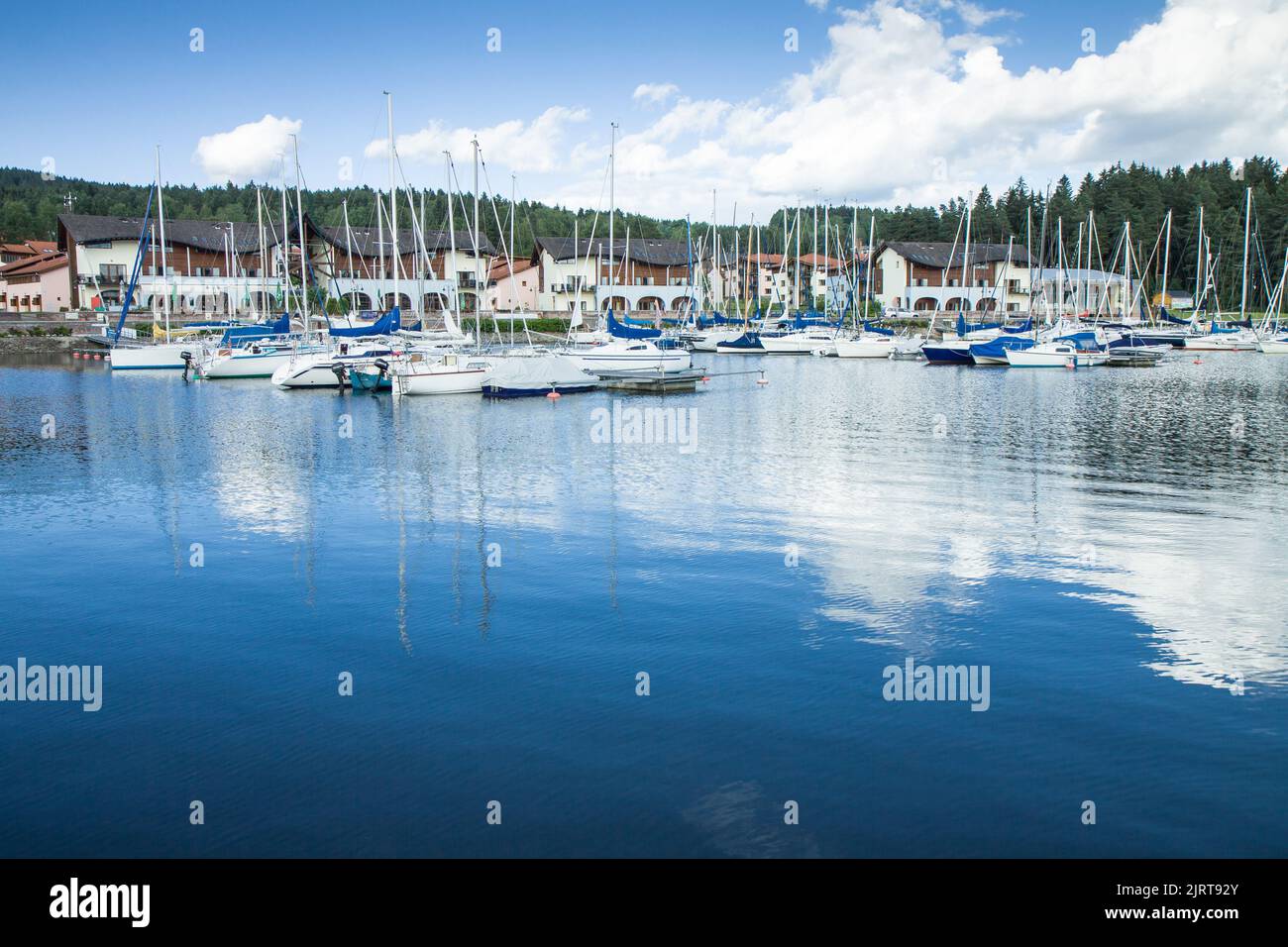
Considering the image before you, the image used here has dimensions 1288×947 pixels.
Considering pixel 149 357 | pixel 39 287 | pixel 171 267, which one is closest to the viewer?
pixel 149 357

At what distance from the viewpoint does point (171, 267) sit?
100 metres

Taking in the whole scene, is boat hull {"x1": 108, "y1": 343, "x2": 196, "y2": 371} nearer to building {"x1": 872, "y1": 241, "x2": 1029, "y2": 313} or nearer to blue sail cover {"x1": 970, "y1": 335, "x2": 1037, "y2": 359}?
blue sail cover {"x1": 970, "y1": 335, "x2": 1037, "y2": 359}

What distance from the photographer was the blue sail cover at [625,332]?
5947 cm

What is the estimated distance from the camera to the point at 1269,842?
352 inches

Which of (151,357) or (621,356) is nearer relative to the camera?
(621,356)

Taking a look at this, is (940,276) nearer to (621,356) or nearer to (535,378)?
(621,356)

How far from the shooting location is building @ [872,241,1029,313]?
13200cm

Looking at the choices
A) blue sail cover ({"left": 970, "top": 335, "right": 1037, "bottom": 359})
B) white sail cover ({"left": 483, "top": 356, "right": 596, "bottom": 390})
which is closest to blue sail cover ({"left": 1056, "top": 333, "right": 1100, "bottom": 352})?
blue sail cover ({"left": 970, "top": 335, "right": 1037, "bottom": 359})

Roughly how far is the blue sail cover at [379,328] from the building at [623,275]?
62.3 metres

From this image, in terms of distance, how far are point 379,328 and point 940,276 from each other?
94628 mm

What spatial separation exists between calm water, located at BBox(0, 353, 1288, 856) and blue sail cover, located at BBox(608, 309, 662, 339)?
30.8 metres

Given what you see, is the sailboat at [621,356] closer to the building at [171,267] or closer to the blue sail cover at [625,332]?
the blue sail cover at [625,332]

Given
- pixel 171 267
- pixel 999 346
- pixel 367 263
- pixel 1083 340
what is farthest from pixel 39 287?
pixel 1083 340

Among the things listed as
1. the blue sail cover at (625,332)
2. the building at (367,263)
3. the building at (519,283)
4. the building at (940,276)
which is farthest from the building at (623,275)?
the blue sail cover at (625,332)
